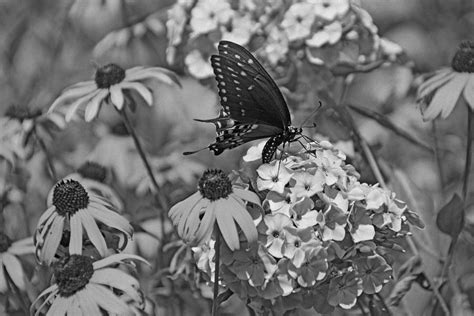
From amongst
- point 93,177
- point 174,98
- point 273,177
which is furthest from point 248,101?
point 174,98

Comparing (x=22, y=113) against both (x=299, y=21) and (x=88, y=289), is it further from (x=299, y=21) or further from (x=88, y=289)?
(x=88, y=289)

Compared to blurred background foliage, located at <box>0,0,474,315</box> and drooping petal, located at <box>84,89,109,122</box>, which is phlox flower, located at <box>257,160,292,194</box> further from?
blurred background foliage, located at <box>0,0,474,315</box>

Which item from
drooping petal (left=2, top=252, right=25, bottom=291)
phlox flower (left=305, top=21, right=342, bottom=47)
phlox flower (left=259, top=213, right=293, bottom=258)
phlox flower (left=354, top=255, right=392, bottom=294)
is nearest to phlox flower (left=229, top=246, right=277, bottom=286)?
phlox flower (left=259, top=213, right=293, bottom=258)

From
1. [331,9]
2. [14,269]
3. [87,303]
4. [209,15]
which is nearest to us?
[87,303]

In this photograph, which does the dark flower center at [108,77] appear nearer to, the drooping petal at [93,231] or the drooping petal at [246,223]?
the drooping petal at [93,231]

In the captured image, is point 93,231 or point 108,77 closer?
point 93,231

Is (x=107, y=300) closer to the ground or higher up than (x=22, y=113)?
higher up

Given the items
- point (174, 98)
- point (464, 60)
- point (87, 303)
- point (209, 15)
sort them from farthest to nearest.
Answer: point (174, 98) → point (209, 15) → point (464, 60) → point (87, 303)
